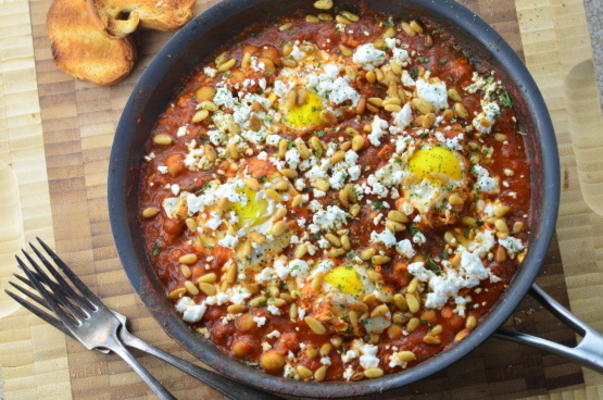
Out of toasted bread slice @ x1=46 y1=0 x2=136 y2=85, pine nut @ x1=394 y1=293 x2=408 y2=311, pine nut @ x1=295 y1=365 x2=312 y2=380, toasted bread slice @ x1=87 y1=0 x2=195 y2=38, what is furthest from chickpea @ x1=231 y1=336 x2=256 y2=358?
toasted bread slice @ x1=87 y1=0 x2=195 y2=38

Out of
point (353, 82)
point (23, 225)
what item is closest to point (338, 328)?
point (353, 82)

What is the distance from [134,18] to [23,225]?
1308 mm

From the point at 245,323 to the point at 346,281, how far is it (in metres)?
0.52

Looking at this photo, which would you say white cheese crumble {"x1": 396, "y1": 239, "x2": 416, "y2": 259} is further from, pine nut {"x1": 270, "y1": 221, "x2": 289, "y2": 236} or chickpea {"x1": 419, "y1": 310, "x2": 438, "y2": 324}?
pine nut {"x1": 270, "y1": 221, "x2": 289, "y2": 236}

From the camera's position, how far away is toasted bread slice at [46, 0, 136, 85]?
3.87 meters

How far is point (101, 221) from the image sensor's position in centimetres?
391

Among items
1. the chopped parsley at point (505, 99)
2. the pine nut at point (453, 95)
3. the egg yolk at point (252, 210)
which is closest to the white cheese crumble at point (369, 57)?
the pine nut at point (453, 95)

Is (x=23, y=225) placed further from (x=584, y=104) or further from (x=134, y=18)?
(x=584, y=104)

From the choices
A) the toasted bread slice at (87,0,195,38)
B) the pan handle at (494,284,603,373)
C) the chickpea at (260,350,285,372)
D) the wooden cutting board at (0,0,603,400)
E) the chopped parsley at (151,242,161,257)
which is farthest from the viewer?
the toasted bread slice at (87,0,195,38)

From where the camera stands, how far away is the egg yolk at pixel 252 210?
3373mm

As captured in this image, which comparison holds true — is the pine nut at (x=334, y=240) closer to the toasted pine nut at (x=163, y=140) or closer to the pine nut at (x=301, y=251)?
the pine nut at (x=301, y=251)

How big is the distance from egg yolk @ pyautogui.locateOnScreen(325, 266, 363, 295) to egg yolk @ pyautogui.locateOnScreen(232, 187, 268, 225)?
0.43 metres

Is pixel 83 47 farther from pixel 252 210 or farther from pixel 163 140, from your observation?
pixel 252 210

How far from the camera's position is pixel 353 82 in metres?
3.50
